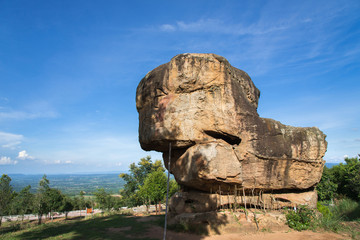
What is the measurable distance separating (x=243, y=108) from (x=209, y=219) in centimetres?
640

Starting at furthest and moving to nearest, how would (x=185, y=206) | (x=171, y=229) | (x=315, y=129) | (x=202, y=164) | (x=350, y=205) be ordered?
(x=350, y=205) < (x=315, y=129) < (x=185, y=206) < (x=171, y=229) < (x=202, y=164)

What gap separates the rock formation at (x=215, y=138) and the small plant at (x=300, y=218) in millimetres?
1190

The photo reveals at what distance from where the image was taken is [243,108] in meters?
12.1

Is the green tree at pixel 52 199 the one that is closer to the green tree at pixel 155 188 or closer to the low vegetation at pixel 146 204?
the low vegetation at pixel 146 204

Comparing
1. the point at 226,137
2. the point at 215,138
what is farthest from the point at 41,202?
the point at 226,137

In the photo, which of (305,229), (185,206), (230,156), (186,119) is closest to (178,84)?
(186,119)

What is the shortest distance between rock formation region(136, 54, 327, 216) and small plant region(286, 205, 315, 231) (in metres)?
1.19

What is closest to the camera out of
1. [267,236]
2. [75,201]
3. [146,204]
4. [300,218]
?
[267,236]

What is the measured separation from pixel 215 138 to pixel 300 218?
6.43m

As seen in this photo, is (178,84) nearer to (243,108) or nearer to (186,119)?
(186,119)

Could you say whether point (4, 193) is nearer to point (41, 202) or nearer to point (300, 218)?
point (41, 202)

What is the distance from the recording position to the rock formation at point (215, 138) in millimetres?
11383

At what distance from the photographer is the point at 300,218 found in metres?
11.6

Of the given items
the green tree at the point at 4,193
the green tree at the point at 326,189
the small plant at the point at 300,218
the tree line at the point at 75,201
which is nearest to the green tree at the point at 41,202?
the tree line at the point at 75,201
